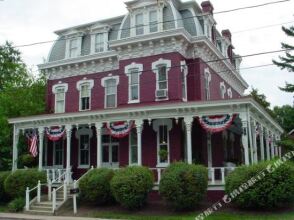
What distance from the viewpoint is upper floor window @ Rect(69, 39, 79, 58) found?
30078 mm

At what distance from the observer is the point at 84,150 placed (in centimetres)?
2756

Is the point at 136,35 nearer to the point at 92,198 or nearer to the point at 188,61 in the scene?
the point at 188,61

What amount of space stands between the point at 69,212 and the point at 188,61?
38.3 feet

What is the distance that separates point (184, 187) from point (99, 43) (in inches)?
586

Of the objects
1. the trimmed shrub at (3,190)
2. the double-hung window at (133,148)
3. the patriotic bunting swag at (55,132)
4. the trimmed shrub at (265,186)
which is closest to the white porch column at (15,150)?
the trimmed shrub at (3,190)

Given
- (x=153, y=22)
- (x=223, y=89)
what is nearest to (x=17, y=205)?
(x=153, y=22)

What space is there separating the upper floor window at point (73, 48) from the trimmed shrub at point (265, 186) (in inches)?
666

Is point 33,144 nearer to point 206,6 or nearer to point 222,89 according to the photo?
point 222,89

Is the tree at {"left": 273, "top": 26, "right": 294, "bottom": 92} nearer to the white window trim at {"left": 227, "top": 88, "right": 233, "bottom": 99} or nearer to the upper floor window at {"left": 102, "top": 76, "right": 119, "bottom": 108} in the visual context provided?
the white window trim at {"left": 227, "top": 88, "right": 233, "bottom": 99}

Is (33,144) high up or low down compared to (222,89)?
down

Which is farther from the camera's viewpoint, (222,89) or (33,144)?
(222,89)

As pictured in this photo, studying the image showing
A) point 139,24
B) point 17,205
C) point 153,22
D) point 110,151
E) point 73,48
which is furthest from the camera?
point 73,48

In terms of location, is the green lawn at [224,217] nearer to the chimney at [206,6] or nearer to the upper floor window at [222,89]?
the upper floor window at [222,89]

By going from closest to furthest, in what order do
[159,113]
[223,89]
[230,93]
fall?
[159,113] < [223,89] < [230,93]
